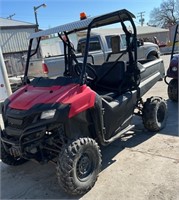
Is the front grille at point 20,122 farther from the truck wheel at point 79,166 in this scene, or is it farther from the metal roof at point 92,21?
the metal roof at point 92,21

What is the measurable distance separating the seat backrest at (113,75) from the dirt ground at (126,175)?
38.9 inches

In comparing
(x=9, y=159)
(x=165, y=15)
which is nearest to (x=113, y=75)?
(x=9, y=159)

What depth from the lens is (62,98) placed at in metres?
3.17

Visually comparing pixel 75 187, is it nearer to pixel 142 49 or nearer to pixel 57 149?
pixel 57 149

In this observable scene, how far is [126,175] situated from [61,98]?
1290 millimetres

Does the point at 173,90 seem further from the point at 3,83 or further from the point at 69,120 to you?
the point at 3,83

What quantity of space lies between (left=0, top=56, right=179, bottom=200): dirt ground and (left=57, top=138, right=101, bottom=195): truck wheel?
0.14 m

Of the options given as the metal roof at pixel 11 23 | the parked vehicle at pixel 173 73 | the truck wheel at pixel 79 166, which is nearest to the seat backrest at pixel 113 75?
the truck wheel at pixel 79 166

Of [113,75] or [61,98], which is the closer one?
[61,98]

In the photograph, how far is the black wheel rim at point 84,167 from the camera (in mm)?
3217

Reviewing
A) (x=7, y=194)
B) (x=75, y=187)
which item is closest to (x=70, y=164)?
(x=75, y=187)

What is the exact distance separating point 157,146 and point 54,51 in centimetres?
2734

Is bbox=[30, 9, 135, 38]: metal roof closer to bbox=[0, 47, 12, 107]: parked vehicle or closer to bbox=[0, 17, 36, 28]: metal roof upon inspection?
bbox=[0, 47, 12, 107]: parked vehicle

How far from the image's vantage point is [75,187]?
3.08m
